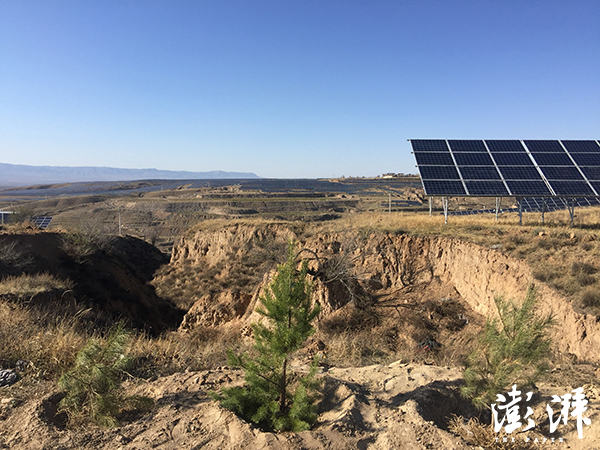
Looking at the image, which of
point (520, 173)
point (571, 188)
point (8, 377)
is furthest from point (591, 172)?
point (8, 377)

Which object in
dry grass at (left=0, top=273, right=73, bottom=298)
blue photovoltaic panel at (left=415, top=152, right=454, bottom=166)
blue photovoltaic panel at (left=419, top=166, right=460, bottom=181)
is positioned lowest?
dry grass at (left=0, top=273, right=73, bottom=298)

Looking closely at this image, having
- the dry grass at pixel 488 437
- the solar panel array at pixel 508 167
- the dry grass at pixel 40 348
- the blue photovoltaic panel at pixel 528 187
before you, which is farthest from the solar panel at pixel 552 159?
the dry grass at pixel 40 348

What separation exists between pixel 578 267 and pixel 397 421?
1139cm

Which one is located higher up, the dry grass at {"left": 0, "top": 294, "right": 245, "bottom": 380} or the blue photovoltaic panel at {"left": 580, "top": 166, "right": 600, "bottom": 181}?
the blue photovoltaic panel at {"left": 580, "top": 166, "right": 600, "bottom": 181}

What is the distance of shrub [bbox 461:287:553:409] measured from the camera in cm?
577

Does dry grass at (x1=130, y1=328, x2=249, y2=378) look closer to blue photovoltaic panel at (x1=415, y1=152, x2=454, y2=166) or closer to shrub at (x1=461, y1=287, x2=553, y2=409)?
shrub at (x1=461, y1=287, x2=553, y2=409)

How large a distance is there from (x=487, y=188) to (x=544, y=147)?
24.2 ft

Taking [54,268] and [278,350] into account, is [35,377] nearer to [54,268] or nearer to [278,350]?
[278,350]

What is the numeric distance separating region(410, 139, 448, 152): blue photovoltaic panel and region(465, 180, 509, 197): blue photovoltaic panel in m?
4.30

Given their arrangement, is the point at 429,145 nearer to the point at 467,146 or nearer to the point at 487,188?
the point at 467,146

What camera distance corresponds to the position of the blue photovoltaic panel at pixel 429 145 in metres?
23.2

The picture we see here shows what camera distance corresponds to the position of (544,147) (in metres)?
23.0

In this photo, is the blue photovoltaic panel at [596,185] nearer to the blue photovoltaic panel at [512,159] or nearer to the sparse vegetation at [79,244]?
the blue photovoltaic panel at [512,159]

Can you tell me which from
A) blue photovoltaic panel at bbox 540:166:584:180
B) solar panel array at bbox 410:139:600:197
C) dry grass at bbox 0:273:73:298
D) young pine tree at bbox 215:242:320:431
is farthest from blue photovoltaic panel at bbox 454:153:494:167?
dry grass at bbox 0:273:73:298
